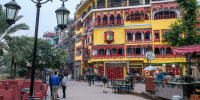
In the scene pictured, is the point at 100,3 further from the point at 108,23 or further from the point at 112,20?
the point at 108,23

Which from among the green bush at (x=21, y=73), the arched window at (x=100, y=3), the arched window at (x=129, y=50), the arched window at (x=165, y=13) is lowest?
the green bush at (x=21, y=73)

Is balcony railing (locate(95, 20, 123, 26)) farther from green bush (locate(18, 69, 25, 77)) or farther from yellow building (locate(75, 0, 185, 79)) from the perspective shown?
green bush (locate(18, 69, 25, 77))

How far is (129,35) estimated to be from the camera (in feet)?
109

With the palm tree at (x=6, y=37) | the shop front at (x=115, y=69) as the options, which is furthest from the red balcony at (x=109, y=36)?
the palm tree at (x=6, y=37)

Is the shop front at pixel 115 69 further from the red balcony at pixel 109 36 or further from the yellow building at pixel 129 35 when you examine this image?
the red balcony at pixel 109 36

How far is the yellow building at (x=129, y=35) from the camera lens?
31406 mm

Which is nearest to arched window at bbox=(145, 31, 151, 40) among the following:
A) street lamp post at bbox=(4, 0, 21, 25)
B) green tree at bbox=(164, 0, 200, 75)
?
green tree at bbox=(164, 0, 200, 75)

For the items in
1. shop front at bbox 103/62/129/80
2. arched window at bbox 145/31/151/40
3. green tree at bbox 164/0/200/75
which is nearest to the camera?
green tree at bbox 164/0/200/75

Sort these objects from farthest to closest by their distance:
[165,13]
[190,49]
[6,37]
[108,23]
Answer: [108,23]
[165,13]
[6,37]
[190,49]

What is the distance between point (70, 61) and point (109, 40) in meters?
23.0

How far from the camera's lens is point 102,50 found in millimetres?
34125

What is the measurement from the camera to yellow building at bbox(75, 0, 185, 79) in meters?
31.4

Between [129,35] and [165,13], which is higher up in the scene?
[165,13]

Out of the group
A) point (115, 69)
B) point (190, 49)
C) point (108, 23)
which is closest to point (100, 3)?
point (108, 23)
